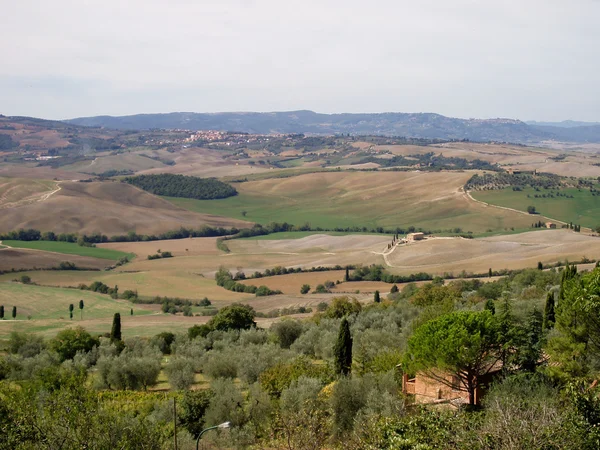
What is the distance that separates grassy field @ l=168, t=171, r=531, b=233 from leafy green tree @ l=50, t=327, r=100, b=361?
9663cm

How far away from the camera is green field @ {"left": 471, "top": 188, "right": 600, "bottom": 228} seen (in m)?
141

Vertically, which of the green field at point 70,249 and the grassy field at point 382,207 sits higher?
the grassy field at point 382,207

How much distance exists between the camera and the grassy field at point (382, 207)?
146m

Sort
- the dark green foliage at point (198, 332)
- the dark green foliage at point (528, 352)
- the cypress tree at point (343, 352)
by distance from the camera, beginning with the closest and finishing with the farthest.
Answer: the dark green foliage at point (528, 352) → the cypress tree at point (343, 352) → the dark green foliage at point (198, 332)

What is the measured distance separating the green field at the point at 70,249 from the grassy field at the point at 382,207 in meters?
47.0

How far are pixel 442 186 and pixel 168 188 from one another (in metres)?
75.1

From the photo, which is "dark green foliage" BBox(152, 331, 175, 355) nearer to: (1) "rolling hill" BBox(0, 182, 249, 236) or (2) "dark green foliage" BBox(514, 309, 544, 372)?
(2) "dark green foliage" BBox(514, 309, 544, 372)

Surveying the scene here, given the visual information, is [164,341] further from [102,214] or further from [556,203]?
[556,203]

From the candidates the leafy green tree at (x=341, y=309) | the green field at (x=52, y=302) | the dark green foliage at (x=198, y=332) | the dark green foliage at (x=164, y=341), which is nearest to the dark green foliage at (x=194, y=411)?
the dark green foliage at (x=164, y=341)

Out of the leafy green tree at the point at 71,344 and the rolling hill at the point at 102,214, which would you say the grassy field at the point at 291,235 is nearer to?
the rolling hill at the point at 102,214

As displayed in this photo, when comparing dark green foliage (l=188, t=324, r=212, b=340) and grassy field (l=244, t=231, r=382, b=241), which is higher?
dark green foliage (l=188, t=324, r=212, b=340)

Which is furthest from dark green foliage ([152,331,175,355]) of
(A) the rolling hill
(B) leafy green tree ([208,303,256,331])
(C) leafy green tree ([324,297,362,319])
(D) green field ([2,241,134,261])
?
(A) the rolling hill

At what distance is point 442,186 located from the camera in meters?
182

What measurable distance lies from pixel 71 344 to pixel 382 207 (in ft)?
417
